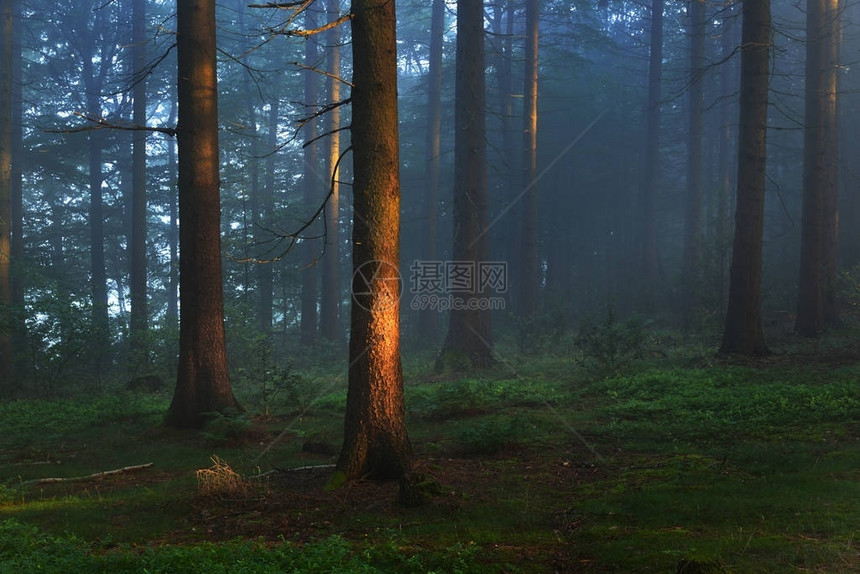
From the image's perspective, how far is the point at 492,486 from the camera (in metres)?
7.05

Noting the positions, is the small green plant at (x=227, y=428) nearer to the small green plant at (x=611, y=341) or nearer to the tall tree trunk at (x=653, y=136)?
the small green plant at (x=611, y=341)

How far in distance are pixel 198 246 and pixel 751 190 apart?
10906mm

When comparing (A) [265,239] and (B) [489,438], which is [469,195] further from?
(A) [265,239]

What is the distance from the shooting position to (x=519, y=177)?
3198cm

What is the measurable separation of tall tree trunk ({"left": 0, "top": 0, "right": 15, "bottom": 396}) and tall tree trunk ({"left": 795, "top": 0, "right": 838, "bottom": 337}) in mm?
19327

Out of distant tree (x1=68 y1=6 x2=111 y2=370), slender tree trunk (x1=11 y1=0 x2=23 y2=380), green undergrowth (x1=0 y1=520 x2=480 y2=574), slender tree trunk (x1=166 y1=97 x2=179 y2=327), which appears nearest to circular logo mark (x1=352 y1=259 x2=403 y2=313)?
green undergrowth (x1=0 y1=520 x2=480 y2=574)

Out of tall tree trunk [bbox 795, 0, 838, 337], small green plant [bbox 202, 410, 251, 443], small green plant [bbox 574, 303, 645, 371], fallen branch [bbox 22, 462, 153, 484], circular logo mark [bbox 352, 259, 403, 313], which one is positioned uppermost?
tall tree trunk [bbox 795, 0, 838, 337]

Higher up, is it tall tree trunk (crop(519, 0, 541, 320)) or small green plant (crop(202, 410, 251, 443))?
tall tree trunk (crop(519, 0, 541, 320))

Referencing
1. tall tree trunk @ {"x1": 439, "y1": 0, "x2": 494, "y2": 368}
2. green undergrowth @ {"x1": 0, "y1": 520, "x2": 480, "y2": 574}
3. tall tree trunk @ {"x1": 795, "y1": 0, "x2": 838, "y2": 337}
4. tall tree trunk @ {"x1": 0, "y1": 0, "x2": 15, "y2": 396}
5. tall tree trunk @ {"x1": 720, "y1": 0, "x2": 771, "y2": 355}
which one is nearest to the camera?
green undergrowth @ {"x1": 0, "y1": 520, "x2": 480, "y2": 574}

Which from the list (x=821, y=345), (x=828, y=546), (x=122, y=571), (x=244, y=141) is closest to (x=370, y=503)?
(x=122, y=571)

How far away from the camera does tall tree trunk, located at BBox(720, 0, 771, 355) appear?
13953mm
